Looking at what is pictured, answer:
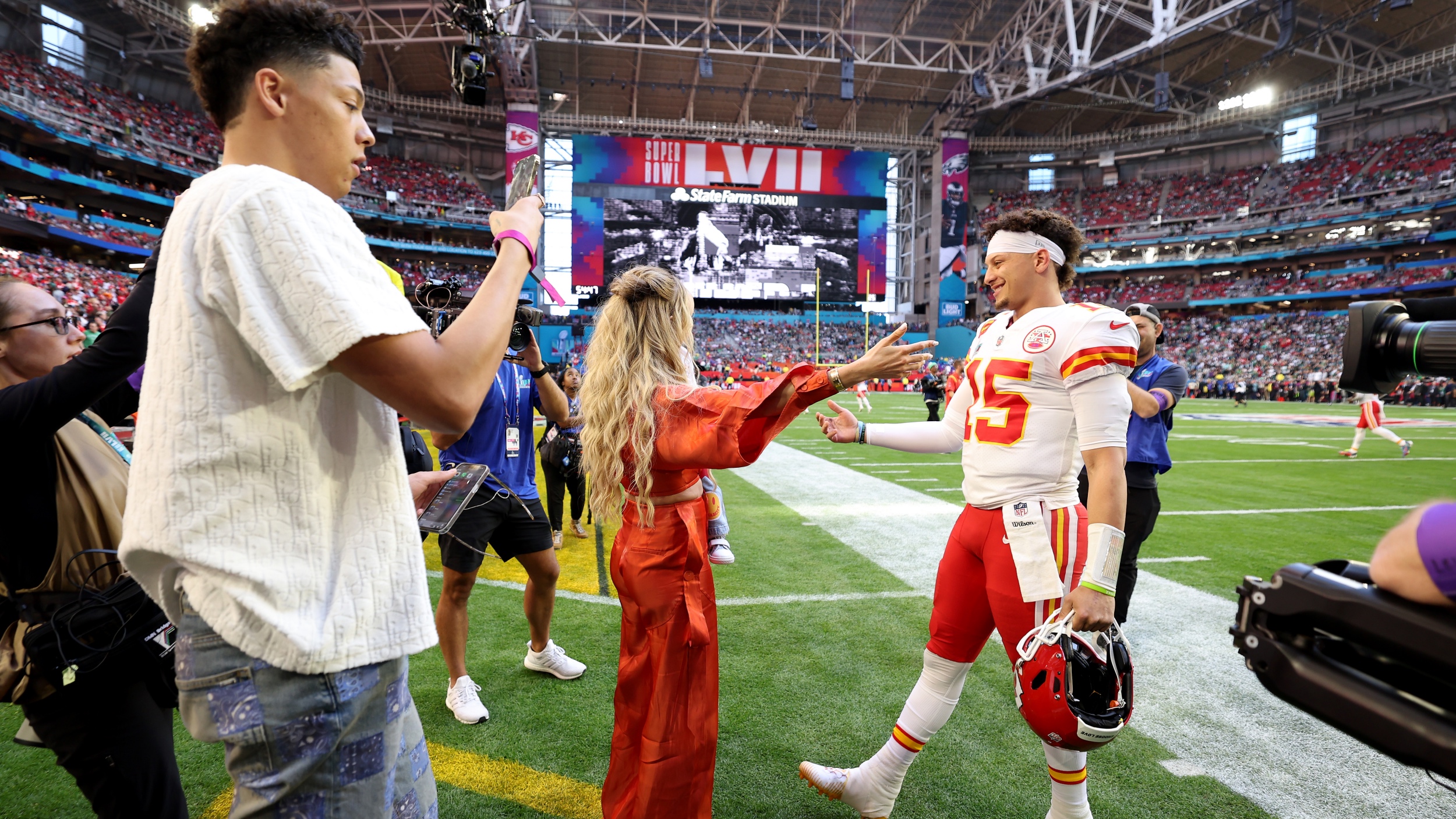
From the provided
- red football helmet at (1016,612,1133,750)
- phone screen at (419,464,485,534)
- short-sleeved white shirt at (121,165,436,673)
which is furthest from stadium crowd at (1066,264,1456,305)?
short-sleeved white shirt at (121,165,436,673)

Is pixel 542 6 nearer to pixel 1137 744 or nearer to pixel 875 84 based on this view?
pixel 875 84

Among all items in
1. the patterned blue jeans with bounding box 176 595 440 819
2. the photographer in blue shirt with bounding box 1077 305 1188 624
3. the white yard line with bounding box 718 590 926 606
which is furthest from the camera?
the white yard line with bounding box 718 590 926 606

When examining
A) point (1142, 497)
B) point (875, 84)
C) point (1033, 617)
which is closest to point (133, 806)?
point (1033, 617)

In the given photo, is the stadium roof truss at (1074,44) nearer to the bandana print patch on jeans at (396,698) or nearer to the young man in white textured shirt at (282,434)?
the young man in white textured shirt at (282,434)

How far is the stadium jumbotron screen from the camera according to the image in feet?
134

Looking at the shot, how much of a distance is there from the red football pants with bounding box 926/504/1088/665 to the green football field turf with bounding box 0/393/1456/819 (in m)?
0.81

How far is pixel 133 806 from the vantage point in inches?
69.4

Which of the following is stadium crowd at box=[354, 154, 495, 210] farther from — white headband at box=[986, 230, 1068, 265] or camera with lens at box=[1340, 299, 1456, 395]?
camera with lens at box=[1340, 299, 1456, 395]

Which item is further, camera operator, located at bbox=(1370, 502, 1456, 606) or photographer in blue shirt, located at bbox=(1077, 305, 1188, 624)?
photographer in blue shirt, located at bbox=(1077, 305, 1188, 624)

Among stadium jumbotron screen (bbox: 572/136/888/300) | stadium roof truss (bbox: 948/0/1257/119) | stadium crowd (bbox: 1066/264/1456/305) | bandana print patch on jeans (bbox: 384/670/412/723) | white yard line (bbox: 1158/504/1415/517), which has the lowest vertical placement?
white yard line (bbox: 1158/504/1415/517)

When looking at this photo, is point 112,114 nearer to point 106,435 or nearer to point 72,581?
point 106,435

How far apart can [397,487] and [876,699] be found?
10.5 ft

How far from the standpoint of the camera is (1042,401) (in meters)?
2.39

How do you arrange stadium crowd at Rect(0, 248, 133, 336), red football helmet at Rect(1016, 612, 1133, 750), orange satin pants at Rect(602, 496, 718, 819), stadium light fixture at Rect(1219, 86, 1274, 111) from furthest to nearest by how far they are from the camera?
stadium light fixture at Rect(1219, 86, 1274, 111), stadium crowd at Rect(0, 248, 133, 336), orange satin pants at Rect(602, 496, 718, 819), red football helmet at Rect(1016, 612, 1133, 750)
